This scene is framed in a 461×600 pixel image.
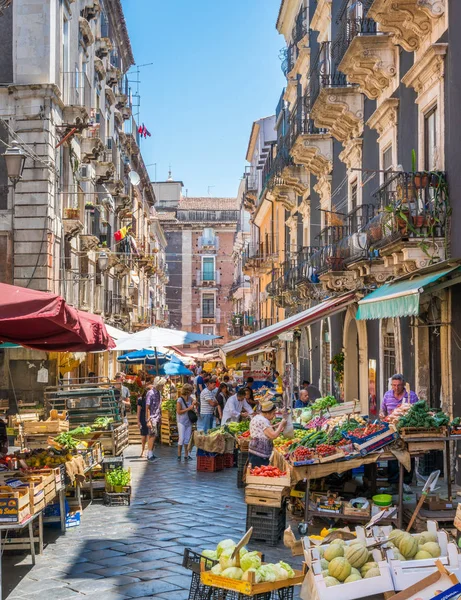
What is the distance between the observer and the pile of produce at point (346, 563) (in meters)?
5.24

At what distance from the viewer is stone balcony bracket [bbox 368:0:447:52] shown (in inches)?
443

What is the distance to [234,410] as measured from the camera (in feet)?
50.6

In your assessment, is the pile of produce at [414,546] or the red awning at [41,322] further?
the red awning at [41,322]

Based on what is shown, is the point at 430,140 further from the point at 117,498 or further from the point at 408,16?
the point at 117,498

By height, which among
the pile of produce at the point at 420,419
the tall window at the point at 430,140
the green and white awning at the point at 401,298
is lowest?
the pile of produce at the point at 420,419

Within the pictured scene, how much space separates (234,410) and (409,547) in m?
9.94

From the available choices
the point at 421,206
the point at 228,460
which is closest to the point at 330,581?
the point at 421,206

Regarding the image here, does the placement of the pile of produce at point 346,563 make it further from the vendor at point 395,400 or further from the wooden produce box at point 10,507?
the vendor at point 395,400

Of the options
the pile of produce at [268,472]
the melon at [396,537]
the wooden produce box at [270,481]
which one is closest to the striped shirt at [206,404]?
the pile of produce at [268,472]

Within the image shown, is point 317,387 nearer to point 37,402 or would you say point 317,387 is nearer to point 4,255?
point 37,402

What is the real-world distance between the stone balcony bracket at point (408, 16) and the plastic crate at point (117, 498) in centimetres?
745

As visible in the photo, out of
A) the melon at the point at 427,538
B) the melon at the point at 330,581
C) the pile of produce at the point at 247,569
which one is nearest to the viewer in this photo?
the melon at the point at 330,581

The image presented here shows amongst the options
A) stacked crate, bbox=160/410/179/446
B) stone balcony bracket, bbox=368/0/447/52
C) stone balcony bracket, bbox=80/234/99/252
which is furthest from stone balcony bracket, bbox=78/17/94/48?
stone balcony bracket, bbox=368/0/447/52

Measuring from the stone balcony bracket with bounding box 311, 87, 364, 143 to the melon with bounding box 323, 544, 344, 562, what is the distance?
1257 centimetres
